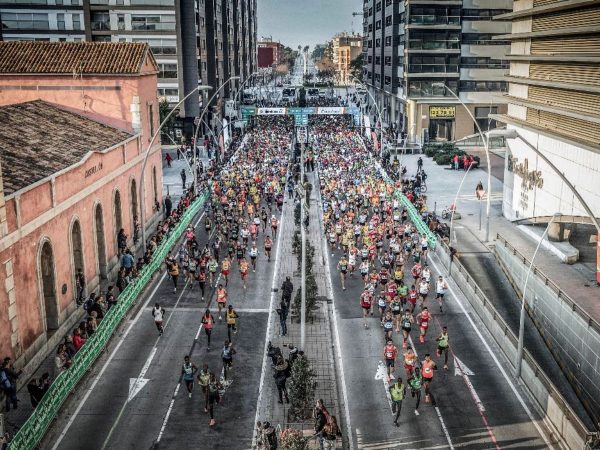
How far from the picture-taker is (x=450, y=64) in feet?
275

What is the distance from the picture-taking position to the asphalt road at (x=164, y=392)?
18.5 meters

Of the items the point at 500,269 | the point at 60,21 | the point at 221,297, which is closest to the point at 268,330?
the point at 221,297

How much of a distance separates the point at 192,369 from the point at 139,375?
2.67 metres

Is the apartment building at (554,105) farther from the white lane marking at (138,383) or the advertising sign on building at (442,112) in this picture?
the advertising sign on building at (442,112)

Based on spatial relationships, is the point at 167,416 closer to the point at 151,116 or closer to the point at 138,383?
the point at 138,383

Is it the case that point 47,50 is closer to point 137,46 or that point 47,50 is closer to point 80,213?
point 137,46

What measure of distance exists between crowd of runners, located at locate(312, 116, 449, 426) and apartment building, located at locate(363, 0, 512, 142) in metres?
26.5

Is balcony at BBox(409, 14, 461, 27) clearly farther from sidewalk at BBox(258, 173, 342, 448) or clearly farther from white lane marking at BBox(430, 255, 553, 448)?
white lane marking at BBox(430, 255, 553, 448)

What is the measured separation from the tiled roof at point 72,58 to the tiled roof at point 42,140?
3.26 metres

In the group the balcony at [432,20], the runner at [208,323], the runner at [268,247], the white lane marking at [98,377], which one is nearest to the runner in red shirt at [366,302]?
the runner at [208,323]

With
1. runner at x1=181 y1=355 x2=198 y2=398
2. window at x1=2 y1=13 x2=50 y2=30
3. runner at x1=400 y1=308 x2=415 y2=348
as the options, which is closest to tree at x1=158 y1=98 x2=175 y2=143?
window at x1=2 y1=13 x2=50 y2=30

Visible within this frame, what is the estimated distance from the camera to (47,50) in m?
42.8

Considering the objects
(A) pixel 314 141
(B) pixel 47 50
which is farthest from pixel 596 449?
(A) pixel 314 141

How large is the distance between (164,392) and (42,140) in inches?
595
